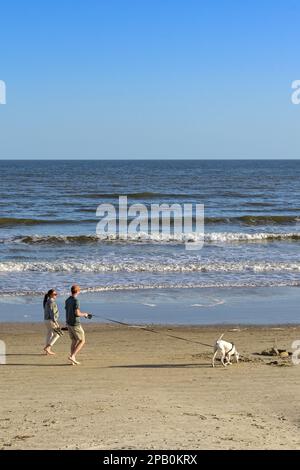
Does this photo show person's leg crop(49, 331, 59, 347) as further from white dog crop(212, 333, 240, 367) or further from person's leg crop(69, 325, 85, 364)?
white dog crop(212, 333, 240, 367)

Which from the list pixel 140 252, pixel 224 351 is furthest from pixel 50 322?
pixel 140 252

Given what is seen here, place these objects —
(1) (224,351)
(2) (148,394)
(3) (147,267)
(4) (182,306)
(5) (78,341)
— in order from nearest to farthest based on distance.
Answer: (2) (148,394)
(1) (224,351)
(5) (78,341)
(4) (182,306)
(3) (147,267)

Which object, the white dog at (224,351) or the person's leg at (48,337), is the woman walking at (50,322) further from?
the white dog at (224,351)

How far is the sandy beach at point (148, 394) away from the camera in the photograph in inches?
301

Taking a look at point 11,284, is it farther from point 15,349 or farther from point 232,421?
point 232,421

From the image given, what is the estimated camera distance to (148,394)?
9.63m

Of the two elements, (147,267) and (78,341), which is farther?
(147,267)

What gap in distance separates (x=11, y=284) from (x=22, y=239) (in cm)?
1028

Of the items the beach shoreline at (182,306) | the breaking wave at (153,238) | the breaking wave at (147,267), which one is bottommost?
the beach shoreline at (182,306)

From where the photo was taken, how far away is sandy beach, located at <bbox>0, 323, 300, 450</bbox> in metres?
7.63

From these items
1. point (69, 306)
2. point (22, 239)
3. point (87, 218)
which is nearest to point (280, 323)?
point (69, 306)

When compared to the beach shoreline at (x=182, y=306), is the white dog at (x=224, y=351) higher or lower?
higher

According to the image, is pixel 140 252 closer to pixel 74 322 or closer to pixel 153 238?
pixel 153 238

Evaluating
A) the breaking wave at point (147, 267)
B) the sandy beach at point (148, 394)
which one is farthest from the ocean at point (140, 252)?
the sandy beach at point (148, 394)
